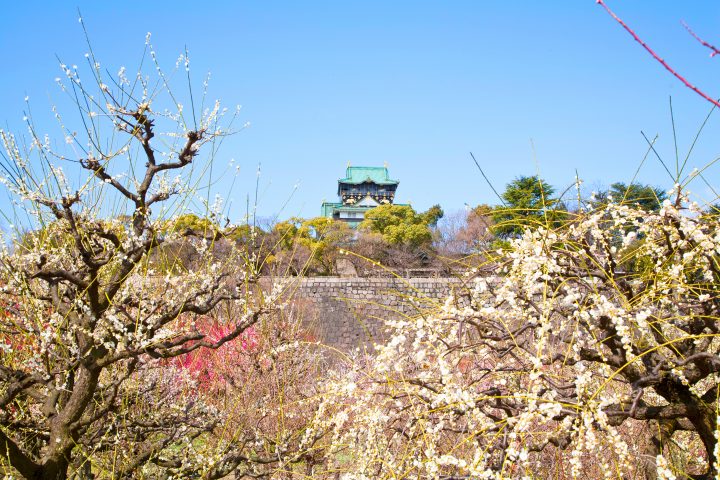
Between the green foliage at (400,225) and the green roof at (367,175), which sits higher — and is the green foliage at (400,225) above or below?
below

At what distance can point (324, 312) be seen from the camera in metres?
18.6

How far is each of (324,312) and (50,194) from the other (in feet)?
51.4

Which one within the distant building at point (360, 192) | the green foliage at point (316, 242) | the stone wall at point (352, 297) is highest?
the distant building at point (360, 192)

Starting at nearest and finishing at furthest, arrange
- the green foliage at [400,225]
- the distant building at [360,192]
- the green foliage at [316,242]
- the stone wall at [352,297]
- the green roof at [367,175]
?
the stone wall at [352,297], the green foliage at [316,242], the green foliage at [400,225], the distant building at [360,192], the green roof at [367,175]

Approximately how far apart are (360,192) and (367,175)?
1.59m

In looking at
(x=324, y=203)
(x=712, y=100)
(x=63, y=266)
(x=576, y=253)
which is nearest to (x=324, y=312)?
(x=63, y=266)

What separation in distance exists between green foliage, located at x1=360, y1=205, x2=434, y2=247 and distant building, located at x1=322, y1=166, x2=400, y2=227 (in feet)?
45.9

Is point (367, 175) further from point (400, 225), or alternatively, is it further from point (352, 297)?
point (352, 297)

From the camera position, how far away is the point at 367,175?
47.7m

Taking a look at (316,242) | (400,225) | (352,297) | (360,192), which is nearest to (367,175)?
(360,192)

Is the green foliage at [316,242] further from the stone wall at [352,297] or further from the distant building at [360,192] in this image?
the distant building at [360,192]

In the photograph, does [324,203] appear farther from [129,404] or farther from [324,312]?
[129,404]

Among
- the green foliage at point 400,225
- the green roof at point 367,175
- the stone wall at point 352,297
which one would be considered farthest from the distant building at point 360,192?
the stone wall at point 352,297

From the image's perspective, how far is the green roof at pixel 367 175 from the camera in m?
47.1
